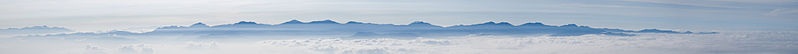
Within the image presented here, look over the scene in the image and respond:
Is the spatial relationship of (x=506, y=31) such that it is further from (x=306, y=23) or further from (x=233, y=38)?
(x=233, y=38)

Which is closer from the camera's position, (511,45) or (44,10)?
(511,45)

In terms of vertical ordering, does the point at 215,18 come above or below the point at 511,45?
above

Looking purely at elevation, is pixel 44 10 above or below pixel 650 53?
above

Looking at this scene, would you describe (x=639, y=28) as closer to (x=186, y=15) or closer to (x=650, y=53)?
(x=650, y=53)

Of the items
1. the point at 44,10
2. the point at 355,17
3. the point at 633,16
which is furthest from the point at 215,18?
the point at 633,16

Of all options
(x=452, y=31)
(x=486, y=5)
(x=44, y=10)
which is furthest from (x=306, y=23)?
(x=44, y=10)

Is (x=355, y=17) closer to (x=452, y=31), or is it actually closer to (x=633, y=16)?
(x=452, y=31)

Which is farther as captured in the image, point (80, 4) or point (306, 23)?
point (80, 4)

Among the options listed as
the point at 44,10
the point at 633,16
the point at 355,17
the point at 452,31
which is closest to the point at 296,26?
the point at 355,17
